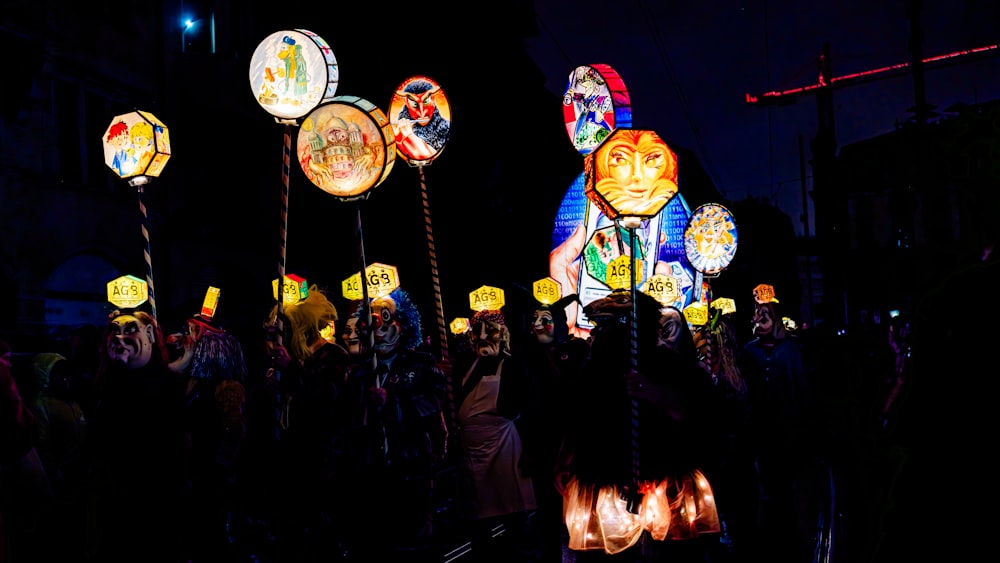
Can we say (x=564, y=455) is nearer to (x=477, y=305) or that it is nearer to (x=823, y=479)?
(x=823, y=479)

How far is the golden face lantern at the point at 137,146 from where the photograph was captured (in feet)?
33.8

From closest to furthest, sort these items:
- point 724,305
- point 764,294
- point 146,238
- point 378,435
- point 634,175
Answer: point 634,175
point 378,435
point 146,238
point 764,294
point 724,305

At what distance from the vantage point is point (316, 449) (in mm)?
9812

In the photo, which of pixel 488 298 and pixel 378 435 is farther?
pixel 488 298

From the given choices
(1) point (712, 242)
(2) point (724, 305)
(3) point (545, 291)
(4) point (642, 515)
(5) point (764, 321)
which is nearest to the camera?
(4) point (642, 515)

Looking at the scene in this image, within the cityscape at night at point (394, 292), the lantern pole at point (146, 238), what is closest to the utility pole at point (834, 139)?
the cityscape at night at point (394, 292)

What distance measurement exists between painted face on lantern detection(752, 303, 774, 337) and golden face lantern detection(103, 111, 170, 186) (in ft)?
24.3

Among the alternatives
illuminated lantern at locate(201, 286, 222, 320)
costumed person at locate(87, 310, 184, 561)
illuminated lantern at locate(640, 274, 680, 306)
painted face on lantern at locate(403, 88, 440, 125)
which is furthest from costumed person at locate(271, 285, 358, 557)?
illuminated lantern at locate(640, 274, 680, 306)

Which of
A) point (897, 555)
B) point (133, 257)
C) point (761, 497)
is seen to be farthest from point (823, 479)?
point (133, 257)

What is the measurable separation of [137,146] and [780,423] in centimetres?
810

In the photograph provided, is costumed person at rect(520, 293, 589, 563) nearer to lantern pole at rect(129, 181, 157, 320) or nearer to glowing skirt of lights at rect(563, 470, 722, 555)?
glowing skirt of lights at rect(563, 470, 722, 555)

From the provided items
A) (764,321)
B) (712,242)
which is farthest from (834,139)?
(764,321)

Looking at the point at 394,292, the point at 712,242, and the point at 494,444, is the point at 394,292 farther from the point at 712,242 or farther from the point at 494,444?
the point at 712,242

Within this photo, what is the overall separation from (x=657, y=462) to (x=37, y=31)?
1559 centimetres
